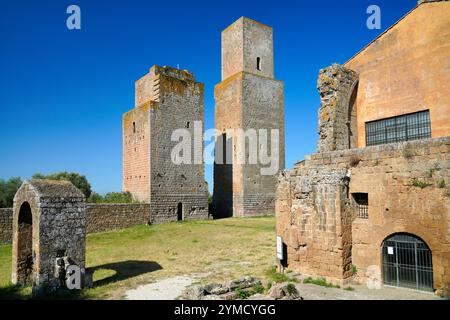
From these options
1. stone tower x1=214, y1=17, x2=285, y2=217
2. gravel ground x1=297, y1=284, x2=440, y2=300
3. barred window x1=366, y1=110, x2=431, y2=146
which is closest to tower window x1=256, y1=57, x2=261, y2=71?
stone tower x1=214, y1=17, x2=285, y2=217

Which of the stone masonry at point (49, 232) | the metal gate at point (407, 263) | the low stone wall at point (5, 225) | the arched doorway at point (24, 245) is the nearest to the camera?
the metal gate at point (407, 263)

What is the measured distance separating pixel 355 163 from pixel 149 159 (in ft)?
50.8

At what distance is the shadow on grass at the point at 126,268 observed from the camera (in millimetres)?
10078

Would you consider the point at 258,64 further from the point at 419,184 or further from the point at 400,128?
the point at 419,184

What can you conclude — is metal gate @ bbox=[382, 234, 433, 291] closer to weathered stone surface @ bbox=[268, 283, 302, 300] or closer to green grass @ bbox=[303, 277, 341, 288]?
green grass @ bbox=[303, 277, 341, 288]

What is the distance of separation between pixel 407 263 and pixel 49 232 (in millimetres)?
8518

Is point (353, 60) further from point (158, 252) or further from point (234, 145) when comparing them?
point (234, 145)

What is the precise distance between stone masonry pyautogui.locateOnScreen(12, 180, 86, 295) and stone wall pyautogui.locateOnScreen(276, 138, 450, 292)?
565 centimetres

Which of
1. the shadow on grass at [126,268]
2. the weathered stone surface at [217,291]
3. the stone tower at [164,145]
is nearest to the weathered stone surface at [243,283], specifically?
the weathered stone surface at [217,291]

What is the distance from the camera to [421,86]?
10.1 m

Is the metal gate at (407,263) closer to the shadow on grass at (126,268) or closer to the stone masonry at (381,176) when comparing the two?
the stone masonry at (381,176)

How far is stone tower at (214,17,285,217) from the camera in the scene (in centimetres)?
2734

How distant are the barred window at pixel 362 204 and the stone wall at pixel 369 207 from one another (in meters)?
0.15
